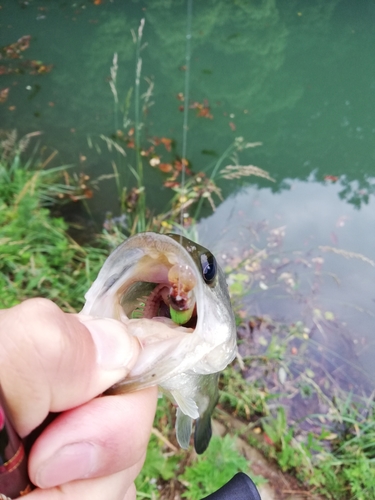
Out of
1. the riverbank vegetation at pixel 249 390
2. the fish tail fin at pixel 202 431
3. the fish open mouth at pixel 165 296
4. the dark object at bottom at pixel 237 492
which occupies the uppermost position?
the fish open mouth at pixel 165 296

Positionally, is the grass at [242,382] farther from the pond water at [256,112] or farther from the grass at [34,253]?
the pond water at [256,112]

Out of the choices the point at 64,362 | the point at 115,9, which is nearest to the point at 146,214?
the point at 64,362

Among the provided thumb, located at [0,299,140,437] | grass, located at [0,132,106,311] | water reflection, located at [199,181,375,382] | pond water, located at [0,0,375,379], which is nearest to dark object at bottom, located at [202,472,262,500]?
thumb, located at [0,299,140,437]

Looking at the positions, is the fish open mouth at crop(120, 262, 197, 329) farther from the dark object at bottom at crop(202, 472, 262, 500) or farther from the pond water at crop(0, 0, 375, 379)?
the pond water at crop(0, 0, 375, 379)

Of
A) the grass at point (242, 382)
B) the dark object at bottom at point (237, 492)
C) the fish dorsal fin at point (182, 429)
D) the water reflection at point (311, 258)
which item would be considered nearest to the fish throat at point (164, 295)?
the fish dorsal fin at point (182, 429)

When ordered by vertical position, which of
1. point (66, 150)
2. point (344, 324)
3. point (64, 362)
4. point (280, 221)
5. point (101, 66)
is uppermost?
point (64, 362)

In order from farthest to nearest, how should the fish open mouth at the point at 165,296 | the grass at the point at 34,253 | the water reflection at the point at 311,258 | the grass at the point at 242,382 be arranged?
the water reflection at the point at 311,258
the grass at the point at 34,253
the grass at the point at 242,382
the fish open mouth at the point at 165,296

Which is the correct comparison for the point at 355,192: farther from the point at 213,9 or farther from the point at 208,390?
the point at 213,9
